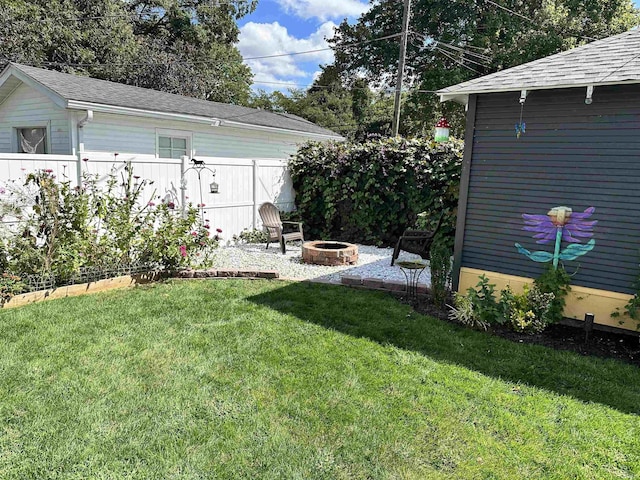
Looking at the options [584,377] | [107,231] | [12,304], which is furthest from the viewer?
[107,231]

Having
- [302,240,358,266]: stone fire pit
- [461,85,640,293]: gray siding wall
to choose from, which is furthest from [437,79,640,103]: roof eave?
[302,240,358,266]: stone fire pit

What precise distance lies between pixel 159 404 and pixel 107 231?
318cm

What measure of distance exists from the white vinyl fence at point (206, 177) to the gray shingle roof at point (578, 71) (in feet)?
13.8

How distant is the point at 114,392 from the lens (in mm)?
2713

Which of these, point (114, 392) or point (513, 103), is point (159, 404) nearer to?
point (114, 392)

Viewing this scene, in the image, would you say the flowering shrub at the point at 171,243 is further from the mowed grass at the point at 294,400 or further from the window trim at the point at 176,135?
the window trim at the point at 176,135

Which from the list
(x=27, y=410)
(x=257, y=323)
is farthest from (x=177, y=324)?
(x=27, y=410)

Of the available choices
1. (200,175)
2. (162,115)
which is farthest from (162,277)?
(162,115)

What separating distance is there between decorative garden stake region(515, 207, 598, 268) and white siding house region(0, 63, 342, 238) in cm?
507

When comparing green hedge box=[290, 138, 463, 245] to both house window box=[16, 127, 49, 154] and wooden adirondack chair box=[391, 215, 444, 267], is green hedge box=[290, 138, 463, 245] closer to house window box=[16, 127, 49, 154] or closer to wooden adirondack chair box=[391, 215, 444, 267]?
wooden adirondack chair box=[391, 215, 444, 267]

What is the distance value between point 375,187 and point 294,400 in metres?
5.56

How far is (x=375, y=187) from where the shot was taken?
7.76 meters

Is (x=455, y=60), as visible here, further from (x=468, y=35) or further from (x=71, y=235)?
(x=71, y=235)

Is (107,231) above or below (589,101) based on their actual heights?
below
